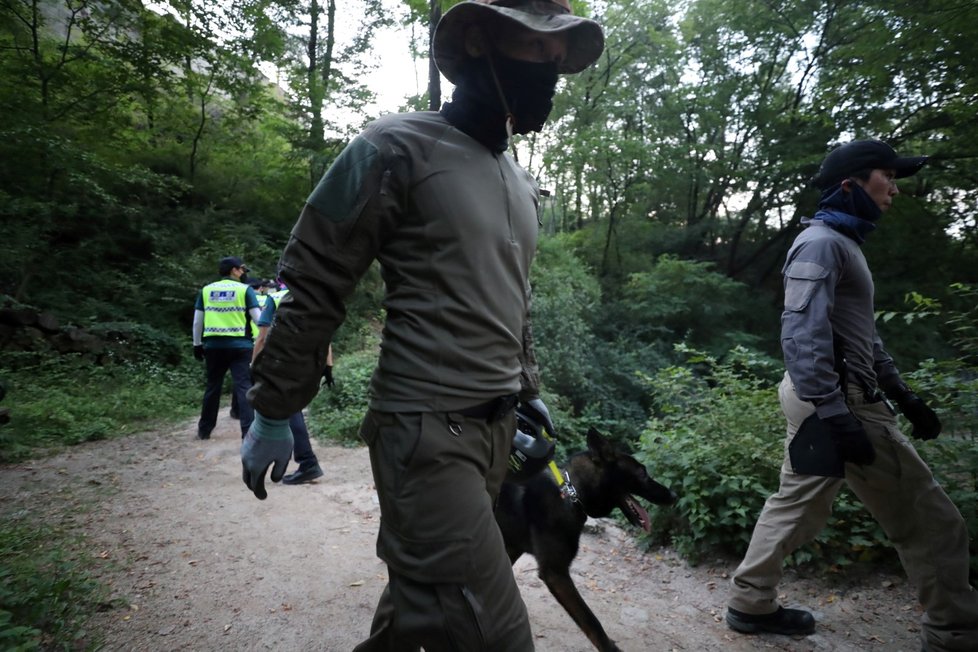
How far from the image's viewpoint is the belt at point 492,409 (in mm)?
1514

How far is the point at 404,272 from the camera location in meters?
1.53

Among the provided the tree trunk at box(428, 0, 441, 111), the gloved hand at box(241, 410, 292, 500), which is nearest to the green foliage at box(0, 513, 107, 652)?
the gloved hand at box(241, 410, 292, 500)

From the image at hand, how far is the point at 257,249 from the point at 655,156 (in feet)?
38.6

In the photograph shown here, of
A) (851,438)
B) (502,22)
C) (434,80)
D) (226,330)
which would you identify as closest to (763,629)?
(851,438)

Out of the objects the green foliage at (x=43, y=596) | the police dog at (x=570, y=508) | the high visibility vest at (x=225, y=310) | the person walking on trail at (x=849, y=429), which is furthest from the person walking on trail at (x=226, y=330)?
the person walking on trail at (x=849, y=429)

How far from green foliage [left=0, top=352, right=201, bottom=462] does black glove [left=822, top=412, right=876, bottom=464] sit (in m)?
7.52

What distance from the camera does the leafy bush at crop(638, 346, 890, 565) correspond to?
3.59 m

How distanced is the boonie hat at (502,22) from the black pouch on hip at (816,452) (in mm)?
2148

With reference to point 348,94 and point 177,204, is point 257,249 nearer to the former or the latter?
point 177,204

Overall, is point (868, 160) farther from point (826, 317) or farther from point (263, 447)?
point (263, 447)

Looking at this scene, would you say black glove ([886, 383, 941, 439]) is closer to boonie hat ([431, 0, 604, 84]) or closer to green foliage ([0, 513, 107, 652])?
boonie hat ([431, 0, 604, 84])

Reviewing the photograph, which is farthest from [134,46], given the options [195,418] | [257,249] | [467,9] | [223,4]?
[467,9]

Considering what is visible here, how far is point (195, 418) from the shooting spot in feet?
27.2

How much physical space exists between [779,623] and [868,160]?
264cm
